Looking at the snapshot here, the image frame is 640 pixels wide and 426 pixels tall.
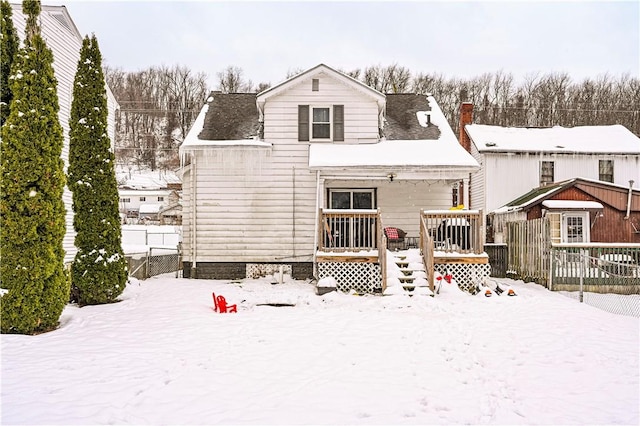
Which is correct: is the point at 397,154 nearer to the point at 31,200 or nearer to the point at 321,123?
the point at 321,123

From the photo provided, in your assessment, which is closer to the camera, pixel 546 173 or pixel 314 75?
pixel 314 75

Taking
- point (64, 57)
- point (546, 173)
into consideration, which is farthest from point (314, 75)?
point (546, 173)

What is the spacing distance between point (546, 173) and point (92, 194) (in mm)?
18958

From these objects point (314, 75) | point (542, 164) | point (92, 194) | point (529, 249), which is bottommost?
point (529, 249)

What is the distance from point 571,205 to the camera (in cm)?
1634

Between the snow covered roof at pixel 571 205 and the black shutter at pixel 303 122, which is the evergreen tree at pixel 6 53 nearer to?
the black shutter at pixel 303 122

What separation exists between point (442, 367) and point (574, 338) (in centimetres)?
265

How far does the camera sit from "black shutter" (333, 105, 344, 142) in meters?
13.6

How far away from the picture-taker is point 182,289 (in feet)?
35.5

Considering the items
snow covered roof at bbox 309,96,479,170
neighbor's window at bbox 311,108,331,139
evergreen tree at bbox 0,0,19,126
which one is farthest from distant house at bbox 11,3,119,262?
snow covered roof at bbox 309,96,479,170

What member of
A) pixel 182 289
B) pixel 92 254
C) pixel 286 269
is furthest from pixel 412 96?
pixel 92 254

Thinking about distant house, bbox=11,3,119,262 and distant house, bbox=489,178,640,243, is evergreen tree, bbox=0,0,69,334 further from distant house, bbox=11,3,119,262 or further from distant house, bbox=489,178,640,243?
distant house, bbox=489,178,640,243

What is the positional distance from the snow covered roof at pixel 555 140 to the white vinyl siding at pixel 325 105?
8.53 meters

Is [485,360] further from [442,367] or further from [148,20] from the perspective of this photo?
[148,20]
